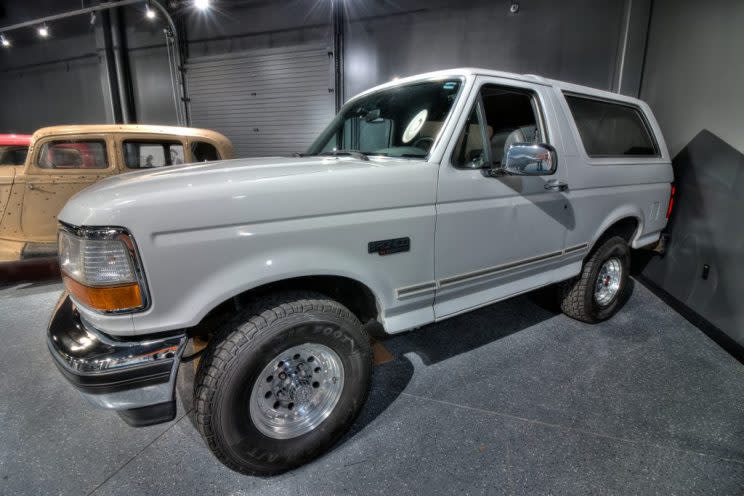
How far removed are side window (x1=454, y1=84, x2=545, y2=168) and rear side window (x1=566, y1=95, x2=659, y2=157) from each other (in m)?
0.41

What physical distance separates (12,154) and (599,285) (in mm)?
7324

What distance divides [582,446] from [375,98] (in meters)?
2.56

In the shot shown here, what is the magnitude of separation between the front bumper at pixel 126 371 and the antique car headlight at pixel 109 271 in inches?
6.5

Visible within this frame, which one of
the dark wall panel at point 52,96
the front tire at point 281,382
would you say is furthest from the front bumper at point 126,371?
the dark wall panel at point 52,96

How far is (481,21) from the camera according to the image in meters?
6.04

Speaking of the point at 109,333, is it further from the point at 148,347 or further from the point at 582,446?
the point at 582,446

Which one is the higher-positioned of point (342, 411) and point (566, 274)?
point (566, 274)

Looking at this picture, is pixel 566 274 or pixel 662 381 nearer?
pixel 662 381

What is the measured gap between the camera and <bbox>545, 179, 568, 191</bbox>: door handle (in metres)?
2.46

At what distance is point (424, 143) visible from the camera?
2105 millimetres

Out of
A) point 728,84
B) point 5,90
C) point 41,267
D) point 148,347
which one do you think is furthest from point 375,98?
point 5,90

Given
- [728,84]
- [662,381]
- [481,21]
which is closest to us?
[662,381]

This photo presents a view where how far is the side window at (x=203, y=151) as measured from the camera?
16.6 feet

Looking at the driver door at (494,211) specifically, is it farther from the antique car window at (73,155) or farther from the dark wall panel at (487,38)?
the antique car window at (73,155)
